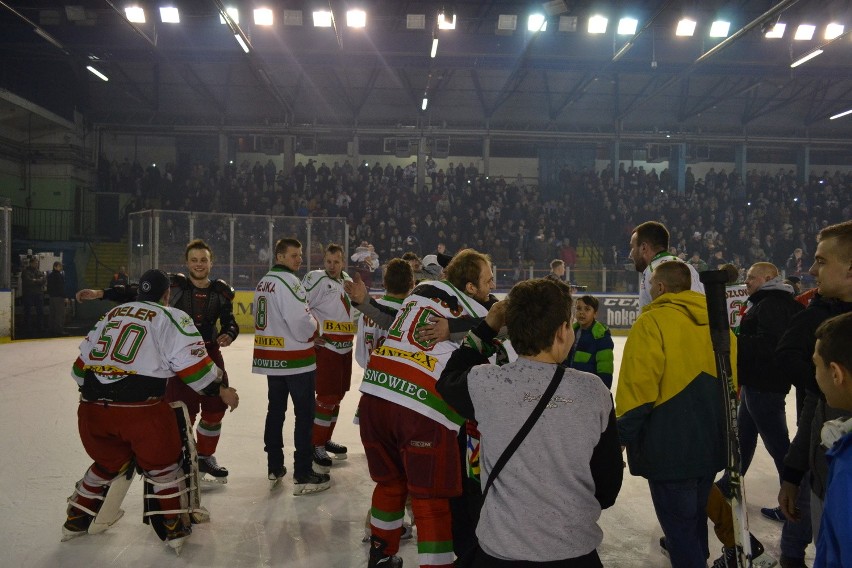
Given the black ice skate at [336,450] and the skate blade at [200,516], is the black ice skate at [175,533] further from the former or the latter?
the black ice skate at [336,450]

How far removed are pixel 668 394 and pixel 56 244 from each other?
21.0m

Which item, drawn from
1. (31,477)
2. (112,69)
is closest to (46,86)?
(112,69)

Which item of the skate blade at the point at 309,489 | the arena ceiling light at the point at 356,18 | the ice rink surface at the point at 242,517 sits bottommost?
the ice rink surface at the point at 242,517

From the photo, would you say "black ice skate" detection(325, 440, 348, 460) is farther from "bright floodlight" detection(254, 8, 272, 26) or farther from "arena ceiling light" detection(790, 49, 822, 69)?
"arena ceiling light" detection(790, 49, 822, 69)

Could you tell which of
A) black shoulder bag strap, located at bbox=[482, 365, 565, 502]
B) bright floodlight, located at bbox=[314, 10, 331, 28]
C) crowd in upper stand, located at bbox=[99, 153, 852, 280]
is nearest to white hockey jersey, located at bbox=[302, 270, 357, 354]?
black shoulder bag strap, located at bbox=[482, 365, 565, 502]

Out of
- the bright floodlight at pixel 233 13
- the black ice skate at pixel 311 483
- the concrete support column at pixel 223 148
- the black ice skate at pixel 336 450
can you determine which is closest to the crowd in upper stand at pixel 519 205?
the concrete support column at pixel 223 148

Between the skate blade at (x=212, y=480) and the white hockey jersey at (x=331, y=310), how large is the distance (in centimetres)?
119

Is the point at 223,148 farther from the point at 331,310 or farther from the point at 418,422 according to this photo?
the point at 418,422

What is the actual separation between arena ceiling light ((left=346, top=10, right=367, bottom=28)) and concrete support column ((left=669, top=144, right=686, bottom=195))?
13.8m

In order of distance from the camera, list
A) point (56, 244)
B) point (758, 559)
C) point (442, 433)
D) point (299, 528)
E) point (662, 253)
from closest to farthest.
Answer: point (442, 433) → point (758, 559) → point (299, 528) → point (662, 253) → point (56, 244)

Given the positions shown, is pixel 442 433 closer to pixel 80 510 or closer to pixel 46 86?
pixel 80 510

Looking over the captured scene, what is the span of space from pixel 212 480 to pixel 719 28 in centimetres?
1492

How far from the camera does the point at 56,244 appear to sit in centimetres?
1992

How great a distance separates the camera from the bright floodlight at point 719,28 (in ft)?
49.4
